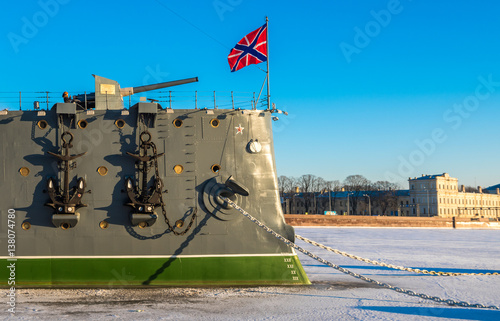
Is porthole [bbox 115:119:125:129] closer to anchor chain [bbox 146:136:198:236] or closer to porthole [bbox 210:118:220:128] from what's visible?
anchor chain [bbox 146:136:198:236]

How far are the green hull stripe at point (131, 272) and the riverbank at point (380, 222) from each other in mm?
49599

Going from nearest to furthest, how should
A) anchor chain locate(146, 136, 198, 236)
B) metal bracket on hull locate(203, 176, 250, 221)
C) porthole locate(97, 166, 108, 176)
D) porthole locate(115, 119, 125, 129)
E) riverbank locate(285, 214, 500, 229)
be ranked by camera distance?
anchor chain locate(146, 136, 198, 236), metal bracket on hull locate(203, 176, 250, 221), porthole locate(97, 166, 108, 176), porthole locate(115, 119, 125, 129), riverbank locate(285, 214, 500, 229)

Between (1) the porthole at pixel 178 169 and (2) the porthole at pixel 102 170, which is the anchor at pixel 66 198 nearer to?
(2) the porthole at pixel 102 170

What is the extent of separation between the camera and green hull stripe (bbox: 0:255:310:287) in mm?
14227

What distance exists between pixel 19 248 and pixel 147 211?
405 cm

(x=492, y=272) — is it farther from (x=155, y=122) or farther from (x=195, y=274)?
(x=155, y=122)

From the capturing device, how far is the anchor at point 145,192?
46.4 ft

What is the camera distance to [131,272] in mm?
14258

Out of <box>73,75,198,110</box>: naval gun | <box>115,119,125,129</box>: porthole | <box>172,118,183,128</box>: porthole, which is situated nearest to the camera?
<box>115,119,125,129</box>: porthole

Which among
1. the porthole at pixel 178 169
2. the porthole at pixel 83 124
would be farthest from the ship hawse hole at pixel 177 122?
the porthole at pixel 83 124

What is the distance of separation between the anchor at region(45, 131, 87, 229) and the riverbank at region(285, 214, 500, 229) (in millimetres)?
50569

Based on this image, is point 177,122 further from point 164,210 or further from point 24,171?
point 24,171

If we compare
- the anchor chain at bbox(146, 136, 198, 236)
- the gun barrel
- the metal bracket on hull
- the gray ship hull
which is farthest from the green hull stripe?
the gun barrel

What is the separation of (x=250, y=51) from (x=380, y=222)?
6781 cm
